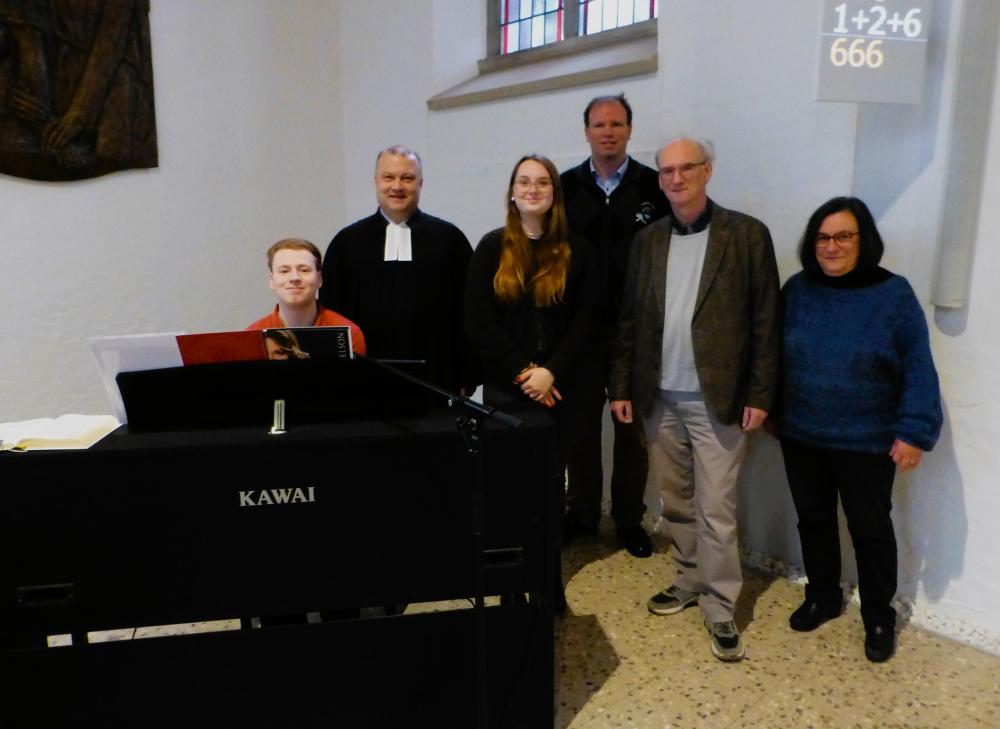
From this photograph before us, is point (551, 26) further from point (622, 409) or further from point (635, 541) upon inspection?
point (635, 541)

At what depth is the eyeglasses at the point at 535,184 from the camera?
2410 millimetres

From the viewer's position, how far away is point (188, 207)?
14.1 feet

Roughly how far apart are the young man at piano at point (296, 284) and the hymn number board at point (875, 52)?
1580 mm

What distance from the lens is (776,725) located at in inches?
85.6

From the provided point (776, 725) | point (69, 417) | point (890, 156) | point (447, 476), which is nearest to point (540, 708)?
point (447, 476)

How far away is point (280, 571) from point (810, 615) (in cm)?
191

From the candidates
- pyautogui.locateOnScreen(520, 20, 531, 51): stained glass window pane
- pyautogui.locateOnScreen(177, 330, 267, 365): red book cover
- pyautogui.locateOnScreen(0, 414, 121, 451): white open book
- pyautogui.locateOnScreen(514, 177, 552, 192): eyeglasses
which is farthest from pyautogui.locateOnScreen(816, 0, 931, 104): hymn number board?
pyautogui.locateOnScreen(520, 20, 531, 51): stained glass window pane

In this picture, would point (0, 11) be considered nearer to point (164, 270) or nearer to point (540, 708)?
point (164, 270)

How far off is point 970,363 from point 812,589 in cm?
92

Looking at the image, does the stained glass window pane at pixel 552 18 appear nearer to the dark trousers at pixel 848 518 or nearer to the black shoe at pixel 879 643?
the dark trousers at pixel 848 518

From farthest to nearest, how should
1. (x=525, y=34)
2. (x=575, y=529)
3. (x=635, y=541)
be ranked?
(x=525, y=34)
(x=575, y=529)
(x=635, y=541)

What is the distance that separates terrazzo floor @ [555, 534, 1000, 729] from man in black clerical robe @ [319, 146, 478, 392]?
1.10 metres

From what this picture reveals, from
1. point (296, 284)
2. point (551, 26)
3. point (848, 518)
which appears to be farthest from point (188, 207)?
point (848, 518)

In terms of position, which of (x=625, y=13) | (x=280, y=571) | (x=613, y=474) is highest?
(x=625, y=13)
